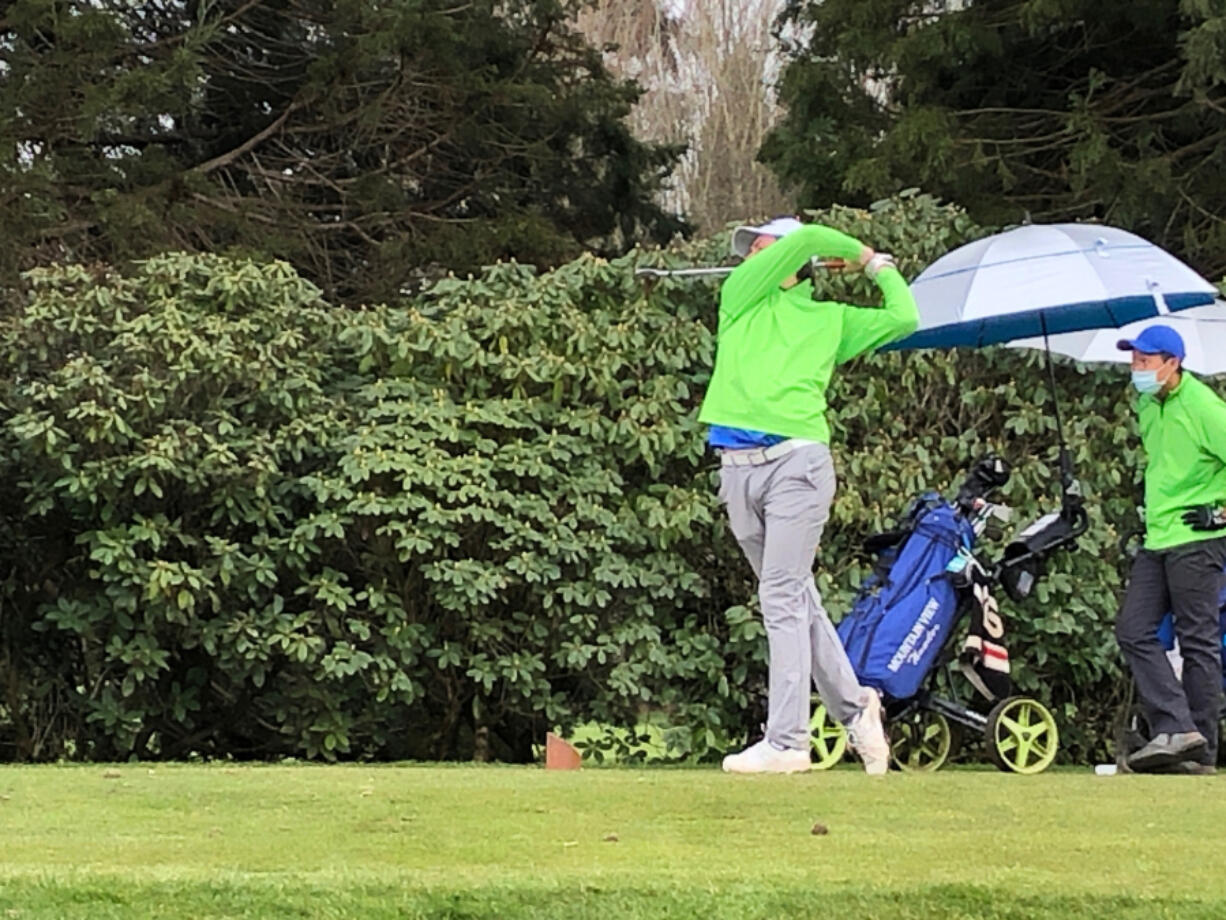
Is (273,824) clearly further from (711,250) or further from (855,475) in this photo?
(711,250)

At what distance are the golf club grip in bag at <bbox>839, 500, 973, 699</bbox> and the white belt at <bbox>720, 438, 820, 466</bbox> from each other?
3.62 feet

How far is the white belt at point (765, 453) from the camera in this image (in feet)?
18.5

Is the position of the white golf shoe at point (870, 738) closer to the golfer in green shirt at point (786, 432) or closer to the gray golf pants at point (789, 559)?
the golfer in green shirt at point (786, 432)

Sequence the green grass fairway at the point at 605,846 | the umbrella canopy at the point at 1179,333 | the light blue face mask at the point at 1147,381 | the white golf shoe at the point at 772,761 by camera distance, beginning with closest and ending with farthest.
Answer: the green grass fairway at the point at 605,846, the white golf shoe at the point at 772,761, the light blue face mask at the point at 1147,381, the umbrella canopy at the point at 1179,333

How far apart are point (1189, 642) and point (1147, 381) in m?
1.04

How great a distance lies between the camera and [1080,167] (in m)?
10.6

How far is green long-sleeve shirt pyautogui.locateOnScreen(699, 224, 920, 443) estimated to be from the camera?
5.66 meters

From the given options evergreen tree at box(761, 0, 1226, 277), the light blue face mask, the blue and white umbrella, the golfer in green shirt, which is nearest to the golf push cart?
the blue and white umbrella

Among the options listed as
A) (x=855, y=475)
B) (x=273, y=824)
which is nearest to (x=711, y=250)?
(x=855, y=475)

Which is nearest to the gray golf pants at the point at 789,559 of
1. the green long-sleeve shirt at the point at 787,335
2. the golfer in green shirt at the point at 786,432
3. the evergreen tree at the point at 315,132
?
the golfer in green shirt at the point at 786,432

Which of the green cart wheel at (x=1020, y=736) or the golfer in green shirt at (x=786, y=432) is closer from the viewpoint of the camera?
the golfer in green shirt at (x=786, y=432)

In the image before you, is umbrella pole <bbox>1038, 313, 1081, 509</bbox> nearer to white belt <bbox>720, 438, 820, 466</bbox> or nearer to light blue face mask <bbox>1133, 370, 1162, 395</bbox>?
light blue face mask <bbox>1133, 370, 1162, 395</bbox>

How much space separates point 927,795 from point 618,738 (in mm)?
2822

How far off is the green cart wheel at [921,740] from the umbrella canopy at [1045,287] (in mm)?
1605
